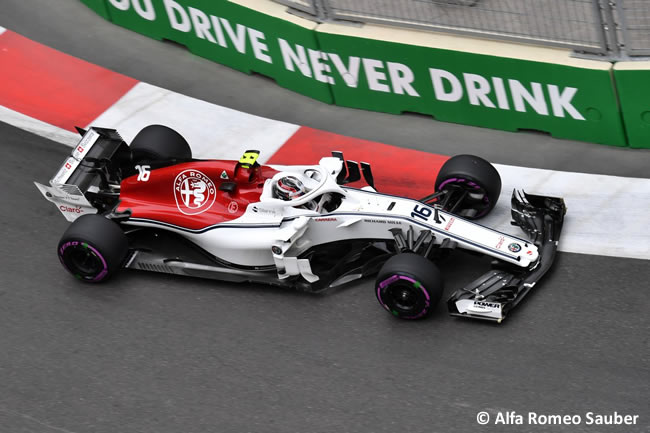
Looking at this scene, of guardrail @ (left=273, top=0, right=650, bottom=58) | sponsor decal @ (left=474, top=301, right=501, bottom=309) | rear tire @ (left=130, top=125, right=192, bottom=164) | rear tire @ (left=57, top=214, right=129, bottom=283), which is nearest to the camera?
sponsor decal @ (left=474, top=301, right=501, bottom=309)

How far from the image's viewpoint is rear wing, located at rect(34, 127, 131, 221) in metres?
9.01

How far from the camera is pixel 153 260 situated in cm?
870

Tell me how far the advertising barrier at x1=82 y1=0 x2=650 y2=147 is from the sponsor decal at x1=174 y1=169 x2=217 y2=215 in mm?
2829

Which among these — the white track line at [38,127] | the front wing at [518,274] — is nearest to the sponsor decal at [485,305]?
the front wing at [518,274]

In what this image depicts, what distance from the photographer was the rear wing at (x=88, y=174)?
355 inches

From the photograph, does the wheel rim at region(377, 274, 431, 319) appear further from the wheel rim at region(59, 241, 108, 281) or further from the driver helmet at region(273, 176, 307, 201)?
the wheel rim at region(59, 241, 108, 281)

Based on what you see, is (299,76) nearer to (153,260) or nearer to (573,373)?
(153,260)

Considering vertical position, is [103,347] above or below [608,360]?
above

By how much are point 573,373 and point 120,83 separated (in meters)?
7.11

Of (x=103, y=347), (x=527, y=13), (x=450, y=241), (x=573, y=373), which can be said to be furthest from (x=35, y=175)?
(x=573, y=373)

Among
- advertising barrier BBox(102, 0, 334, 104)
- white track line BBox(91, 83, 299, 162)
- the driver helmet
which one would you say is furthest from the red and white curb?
the driver helmet

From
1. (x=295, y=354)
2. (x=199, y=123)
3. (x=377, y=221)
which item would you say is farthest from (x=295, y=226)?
(x=199, y=123)

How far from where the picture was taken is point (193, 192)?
8758 millimetres

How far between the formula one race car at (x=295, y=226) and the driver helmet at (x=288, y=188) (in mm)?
12
